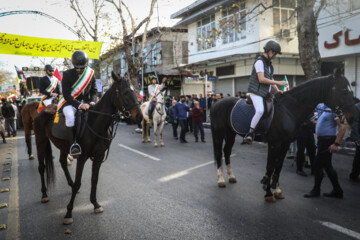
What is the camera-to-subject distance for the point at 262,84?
16.4 feet

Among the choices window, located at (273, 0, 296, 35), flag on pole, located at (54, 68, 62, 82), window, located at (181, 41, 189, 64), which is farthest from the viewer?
window, located at (181, 41, 189, 64)

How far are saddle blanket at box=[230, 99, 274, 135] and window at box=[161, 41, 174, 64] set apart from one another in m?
25.8

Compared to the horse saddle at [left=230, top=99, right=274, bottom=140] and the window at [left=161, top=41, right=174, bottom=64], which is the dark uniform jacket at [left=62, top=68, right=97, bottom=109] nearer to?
the horse saddle at [left=230, top=99, right=274, bottom=140]

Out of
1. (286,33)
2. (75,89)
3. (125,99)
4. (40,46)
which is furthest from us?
(286,33)

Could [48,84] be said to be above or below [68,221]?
above

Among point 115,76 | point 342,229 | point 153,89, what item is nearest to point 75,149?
point 115,76

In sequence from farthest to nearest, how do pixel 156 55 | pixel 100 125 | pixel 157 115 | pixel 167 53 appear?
pixel 156 55, pixel 167 53, pixel 157 115, pixel 100 125

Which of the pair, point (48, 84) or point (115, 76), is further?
point (48, 84)

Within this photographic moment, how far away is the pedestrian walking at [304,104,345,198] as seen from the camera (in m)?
4.91

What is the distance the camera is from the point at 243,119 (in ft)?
17.7

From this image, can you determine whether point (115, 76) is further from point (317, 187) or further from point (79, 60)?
point (317, 187)

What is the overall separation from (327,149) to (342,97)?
3.39ft

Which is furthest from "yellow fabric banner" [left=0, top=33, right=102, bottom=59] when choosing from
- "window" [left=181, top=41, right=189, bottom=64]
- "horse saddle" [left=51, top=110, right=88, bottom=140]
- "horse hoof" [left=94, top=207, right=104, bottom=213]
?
"window" [left=181, top=41, right=189, bottom=64]

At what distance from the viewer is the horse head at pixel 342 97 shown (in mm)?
4410
